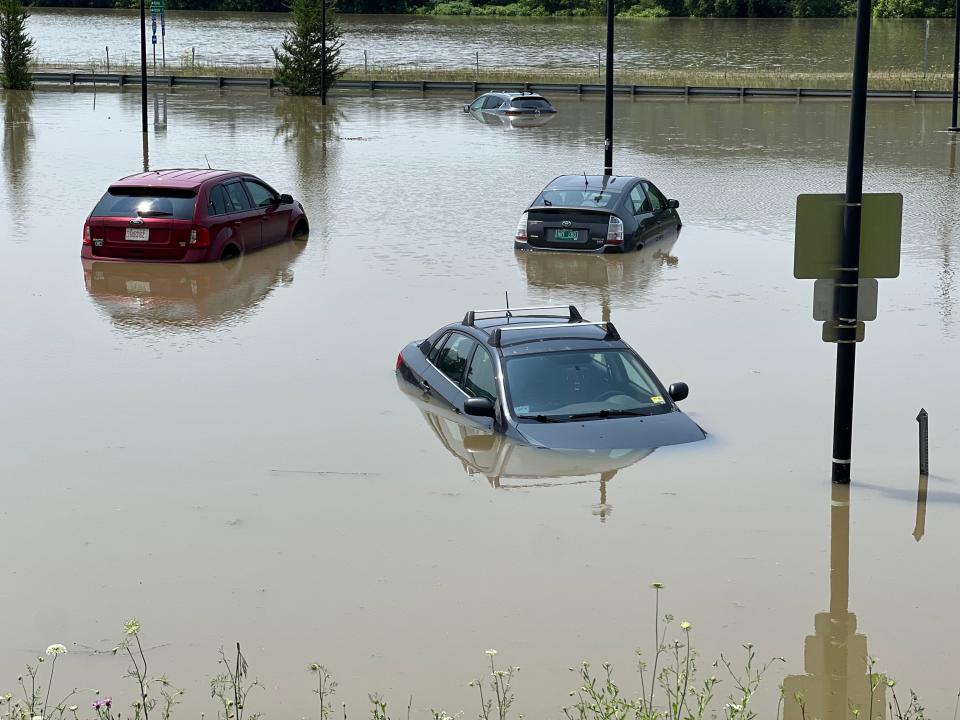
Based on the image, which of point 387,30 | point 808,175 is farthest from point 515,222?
point 387,30

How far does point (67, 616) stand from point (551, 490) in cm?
402

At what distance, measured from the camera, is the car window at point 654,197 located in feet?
82.1

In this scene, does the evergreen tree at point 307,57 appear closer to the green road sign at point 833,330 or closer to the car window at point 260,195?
the car window at point 260,195

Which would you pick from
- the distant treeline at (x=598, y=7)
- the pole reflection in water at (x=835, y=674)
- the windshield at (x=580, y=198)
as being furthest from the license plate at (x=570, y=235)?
the distant treeline at (x=598, y=7)

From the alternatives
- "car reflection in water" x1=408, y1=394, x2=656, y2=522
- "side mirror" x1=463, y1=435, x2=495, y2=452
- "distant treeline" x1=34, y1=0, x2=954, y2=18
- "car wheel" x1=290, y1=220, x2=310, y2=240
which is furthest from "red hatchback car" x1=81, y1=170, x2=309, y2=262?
"distant treeline" x1=34, y1=0, x2=954, y2=18

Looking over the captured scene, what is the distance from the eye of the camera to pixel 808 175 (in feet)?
115

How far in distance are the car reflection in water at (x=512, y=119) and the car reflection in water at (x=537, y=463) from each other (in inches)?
1492

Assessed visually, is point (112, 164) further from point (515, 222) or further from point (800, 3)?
point (800, 3)

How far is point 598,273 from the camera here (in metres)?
22.4

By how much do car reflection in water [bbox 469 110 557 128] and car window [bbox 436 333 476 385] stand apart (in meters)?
36.1

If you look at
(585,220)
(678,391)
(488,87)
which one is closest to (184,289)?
(585,220)

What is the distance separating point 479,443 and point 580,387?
1.00 meters

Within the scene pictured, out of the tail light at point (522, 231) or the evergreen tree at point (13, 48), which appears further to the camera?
the evergreen tree at point (13, 48)

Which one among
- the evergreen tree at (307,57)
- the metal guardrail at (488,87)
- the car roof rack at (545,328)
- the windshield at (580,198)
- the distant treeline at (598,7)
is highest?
the distant treeline at (598,7)
